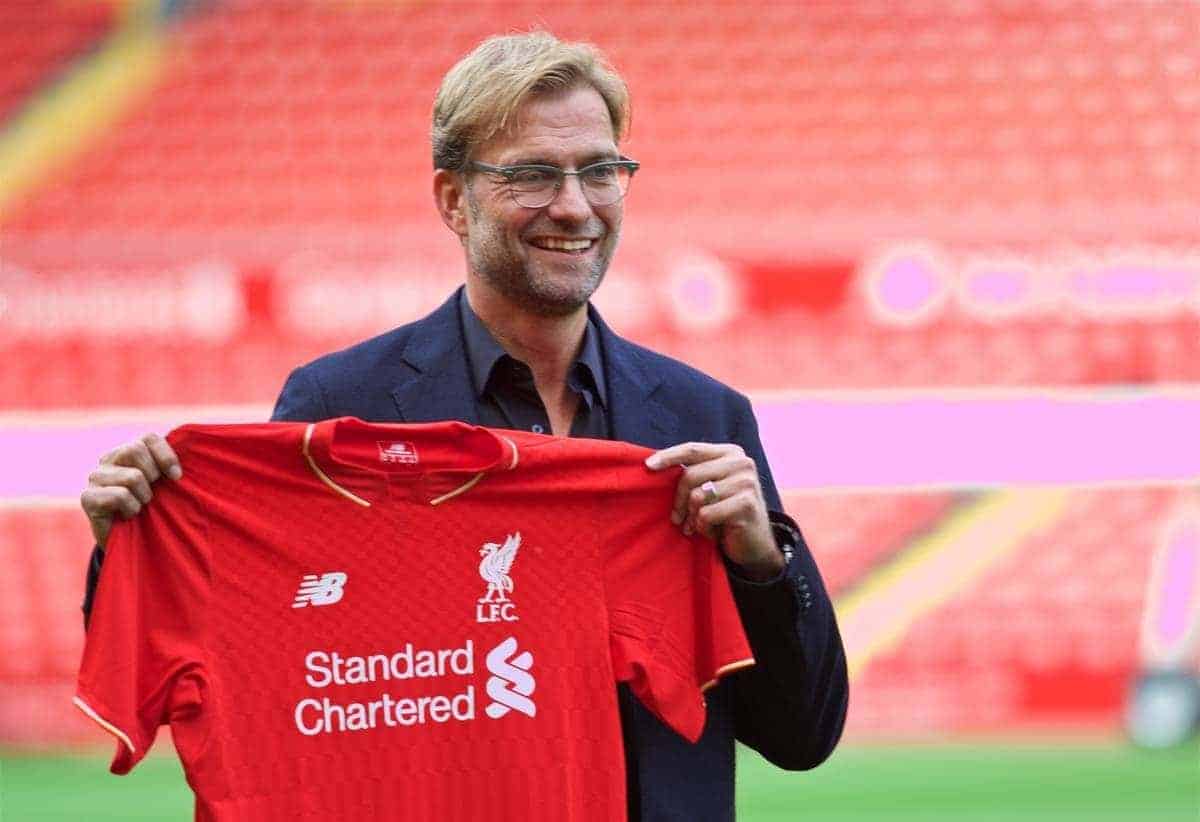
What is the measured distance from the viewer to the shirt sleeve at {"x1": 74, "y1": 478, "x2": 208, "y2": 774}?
1941 mm

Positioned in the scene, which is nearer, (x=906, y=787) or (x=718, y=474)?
(x=718, y=474)

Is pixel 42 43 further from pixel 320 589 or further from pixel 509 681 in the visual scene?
pixel 509 681

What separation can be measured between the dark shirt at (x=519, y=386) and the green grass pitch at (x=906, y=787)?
112 inches

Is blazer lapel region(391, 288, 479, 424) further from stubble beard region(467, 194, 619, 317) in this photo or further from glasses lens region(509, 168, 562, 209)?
glasses lens region(509, 168, 562, 209)

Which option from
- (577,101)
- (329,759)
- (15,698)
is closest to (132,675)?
(329,759)

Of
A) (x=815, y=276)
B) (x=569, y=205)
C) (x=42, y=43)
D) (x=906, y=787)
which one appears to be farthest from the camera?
(x=42, y=43)

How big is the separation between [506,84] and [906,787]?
11.6 ft

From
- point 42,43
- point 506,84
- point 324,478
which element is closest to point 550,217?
point 506,84

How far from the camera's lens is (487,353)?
79.1 inches

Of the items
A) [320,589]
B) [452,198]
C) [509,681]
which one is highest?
[452,198]

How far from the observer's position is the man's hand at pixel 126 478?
195cm

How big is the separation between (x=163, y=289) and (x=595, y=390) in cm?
442

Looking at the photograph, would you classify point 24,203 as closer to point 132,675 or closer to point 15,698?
point 15,698

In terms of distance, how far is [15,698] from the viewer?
5887mm
